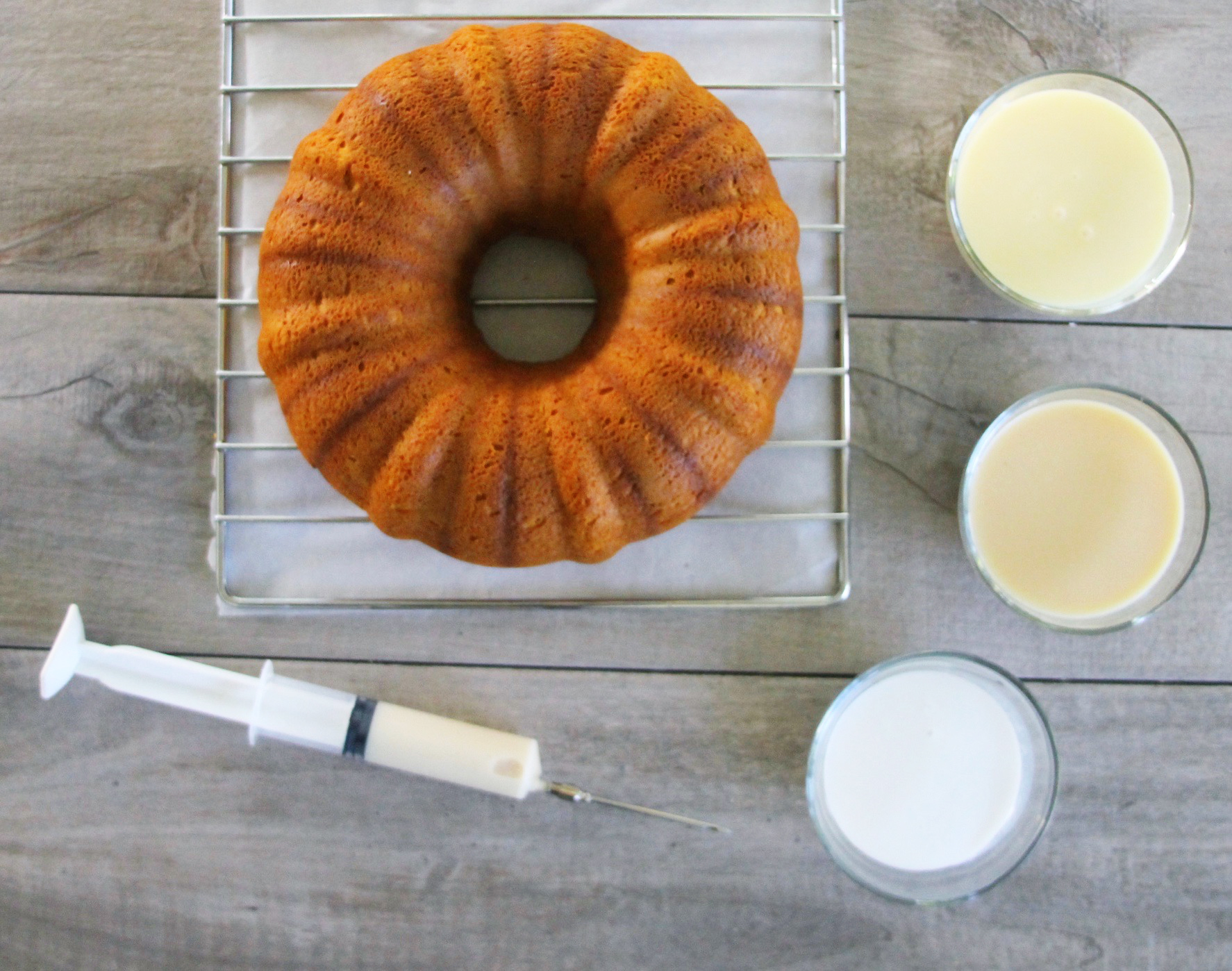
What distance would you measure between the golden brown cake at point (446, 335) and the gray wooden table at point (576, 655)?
241 mm

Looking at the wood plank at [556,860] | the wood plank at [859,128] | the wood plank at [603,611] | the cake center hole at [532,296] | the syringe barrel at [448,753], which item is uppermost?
the wood plank at [859,128]

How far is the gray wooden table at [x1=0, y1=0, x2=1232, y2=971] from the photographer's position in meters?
1.19

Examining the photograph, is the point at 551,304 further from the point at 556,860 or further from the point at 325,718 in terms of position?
the point at 556,860

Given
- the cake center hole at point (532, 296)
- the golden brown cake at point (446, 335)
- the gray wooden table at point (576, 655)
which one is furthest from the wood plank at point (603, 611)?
the cake center hole at point (532, 296)

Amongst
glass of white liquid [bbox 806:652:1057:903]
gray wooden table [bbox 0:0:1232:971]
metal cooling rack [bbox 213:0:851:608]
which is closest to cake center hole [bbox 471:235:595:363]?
metal cooling rack [bbox 213:0:851:608]

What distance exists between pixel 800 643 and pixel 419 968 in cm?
67

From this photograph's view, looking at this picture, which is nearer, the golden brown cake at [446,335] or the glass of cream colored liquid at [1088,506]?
the golden brown cake at [446,335]

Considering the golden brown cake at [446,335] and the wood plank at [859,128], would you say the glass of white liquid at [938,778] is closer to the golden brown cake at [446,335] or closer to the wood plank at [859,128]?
the golden brown cake at [446,335]

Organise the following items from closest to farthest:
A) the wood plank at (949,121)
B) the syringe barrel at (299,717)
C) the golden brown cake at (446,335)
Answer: the golden brown cake at (446,335)
the syringe barrel at (299,717)
the wood plank at (949,121)

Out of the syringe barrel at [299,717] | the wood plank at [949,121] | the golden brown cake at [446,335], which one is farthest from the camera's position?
the wood plank at [949,121]

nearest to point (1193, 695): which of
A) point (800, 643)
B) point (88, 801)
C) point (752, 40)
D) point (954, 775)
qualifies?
point (954, 775)

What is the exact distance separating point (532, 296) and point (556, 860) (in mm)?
750

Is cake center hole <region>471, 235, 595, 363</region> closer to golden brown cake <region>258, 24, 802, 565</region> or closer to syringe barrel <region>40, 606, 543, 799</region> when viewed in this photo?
golden brown cake <region>258, 24, 802, 565</region>

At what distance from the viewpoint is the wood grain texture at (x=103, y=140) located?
4.01 feet
